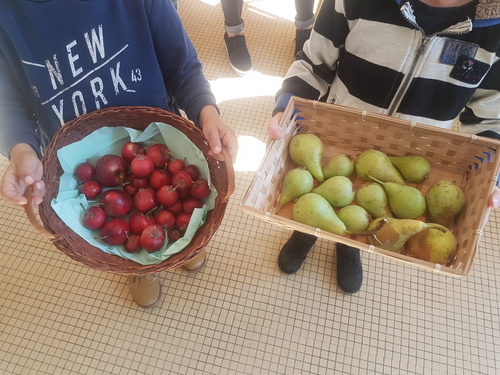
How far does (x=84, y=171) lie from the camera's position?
0.77 m

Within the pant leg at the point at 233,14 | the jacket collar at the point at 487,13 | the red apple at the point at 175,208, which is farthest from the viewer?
the pant leg at the point at 233,14

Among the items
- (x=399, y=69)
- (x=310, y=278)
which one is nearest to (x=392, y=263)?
(x=310, y=278)

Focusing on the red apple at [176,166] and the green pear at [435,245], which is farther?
the red apple at [176,166]

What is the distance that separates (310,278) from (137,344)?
1.70 ft

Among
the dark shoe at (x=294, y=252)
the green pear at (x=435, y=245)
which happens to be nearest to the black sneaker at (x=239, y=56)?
the dark shoe at (x=294, y=252)

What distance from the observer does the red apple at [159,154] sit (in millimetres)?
794

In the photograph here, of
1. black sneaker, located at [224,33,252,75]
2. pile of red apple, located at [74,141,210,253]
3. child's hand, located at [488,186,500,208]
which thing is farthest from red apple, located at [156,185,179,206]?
black sneaker, located at [224,33,252,75]

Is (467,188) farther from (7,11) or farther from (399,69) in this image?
(7,11)

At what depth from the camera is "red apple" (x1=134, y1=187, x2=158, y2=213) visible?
773mm

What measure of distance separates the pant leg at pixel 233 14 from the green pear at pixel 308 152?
1024mm

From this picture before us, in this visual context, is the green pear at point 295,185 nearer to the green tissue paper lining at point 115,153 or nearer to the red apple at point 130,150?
the green tissue paper lining at point 115,153

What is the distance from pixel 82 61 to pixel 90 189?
0.25 m

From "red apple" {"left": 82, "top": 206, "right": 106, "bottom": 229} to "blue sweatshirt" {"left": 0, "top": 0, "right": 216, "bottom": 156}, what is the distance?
0.52ft

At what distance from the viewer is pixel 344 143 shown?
0.79m
